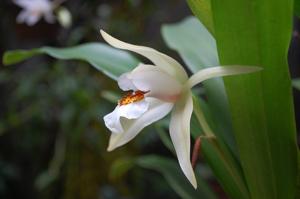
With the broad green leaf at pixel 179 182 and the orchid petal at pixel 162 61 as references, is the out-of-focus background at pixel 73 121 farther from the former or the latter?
the orchid petal at pixel 162 61

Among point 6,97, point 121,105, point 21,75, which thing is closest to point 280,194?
point 121,105

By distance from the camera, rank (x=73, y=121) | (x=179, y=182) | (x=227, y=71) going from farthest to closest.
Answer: (x=73, y=121)
(x=179, y=182)
(x=227, y=71)

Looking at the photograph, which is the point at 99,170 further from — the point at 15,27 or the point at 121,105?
the point at 121,105

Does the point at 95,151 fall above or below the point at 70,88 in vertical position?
below

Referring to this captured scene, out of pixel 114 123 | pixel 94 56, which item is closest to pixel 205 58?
pixel 94 56

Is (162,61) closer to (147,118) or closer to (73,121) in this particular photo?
(147,118)

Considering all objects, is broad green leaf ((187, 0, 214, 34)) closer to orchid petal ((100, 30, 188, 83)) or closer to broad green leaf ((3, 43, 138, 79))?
orchid petal ((100, 30, 188, 83))
